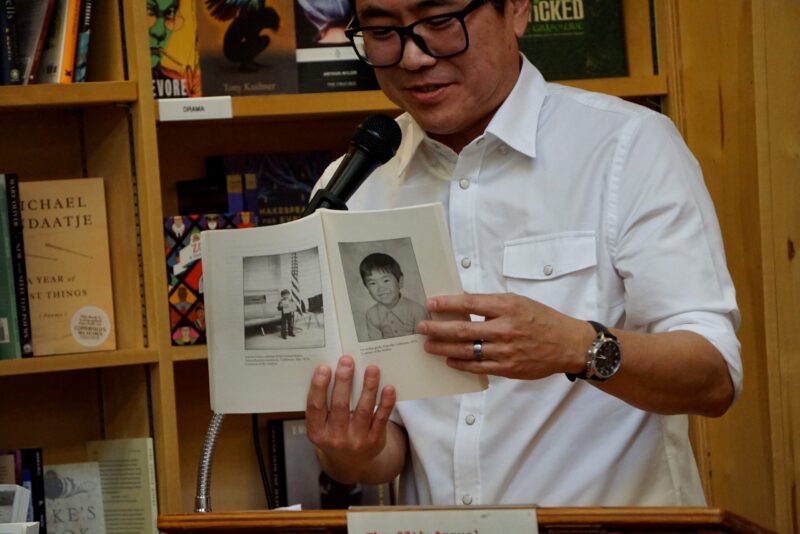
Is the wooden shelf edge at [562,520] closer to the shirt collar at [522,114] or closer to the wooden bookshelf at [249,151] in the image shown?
the shirt collar at [522,114]

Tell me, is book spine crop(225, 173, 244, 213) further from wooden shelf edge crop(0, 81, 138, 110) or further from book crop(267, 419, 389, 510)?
book crop(267, 419, 389, 510)

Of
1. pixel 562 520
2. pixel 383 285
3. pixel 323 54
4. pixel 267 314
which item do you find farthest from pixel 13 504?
pixel 323 54

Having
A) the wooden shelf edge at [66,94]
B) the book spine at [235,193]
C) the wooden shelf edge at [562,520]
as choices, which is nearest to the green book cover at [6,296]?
the wooden shelf edge at [66,94]

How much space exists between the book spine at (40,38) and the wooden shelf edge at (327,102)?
1.19 feet

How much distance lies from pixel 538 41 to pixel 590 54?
115mm

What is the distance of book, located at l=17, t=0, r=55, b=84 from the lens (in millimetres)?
2078

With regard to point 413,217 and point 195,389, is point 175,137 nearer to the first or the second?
point 195,389

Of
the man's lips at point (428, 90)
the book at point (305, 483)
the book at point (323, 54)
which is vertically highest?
the book at point (323, 54)

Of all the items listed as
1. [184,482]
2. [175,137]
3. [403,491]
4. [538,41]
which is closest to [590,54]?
[538,41]

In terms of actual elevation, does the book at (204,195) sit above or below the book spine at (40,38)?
below

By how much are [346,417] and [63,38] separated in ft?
3.71

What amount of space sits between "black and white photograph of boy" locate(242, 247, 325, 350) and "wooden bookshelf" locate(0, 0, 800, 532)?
2.90 feet

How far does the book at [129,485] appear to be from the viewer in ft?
7.03

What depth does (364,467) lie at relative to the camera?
1483mm
